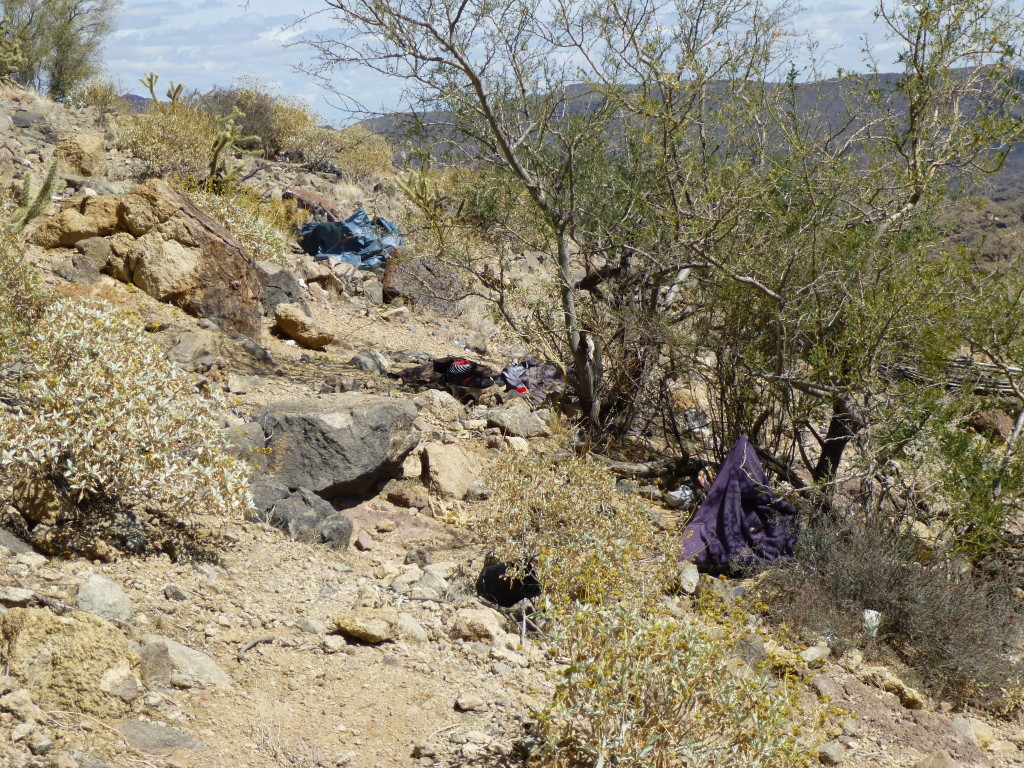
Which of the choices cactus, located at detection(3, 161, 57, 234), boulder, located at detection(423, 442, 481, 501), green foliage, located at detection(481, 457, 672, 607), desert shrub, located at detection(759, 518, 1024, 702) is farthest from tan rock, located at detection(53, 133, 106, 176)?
desert shrub, located at detection(759, 518, 1024, 702)

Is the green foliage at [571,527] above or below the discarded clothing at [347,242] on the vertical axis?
below

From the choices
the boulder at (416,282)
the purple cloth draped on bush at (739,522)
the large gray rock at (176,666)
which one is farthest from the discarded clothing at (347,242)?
the large gray rock at (176,666)

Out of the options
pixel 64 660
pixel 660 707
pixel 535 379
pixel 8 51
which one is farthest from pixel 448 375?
pixel 8 51

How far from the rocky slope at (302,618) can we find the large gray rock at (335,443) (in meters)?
0.01

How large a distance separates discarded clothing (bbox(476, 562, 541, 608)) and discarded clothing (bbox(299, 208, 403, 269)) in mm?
7549

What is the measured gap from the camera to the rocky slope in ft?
8.49

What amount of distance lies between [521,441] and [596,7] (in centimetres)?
309

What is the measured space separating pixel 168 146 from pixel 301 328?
4.60 meters

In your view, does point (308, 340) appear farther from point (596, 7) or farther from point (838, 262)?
point (838, 262)

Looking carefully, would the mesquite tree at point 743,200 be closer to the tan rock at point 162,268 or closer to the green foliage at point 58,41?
the tan rock at point 162,268

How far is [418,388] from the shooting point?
7449 mm

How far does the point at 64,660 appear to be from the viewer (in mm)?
2541

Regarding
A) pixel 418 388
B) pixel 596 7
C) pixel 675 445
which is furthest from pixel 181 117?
pixel 675 445

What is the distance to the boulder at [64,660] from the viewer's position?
2.49 m
